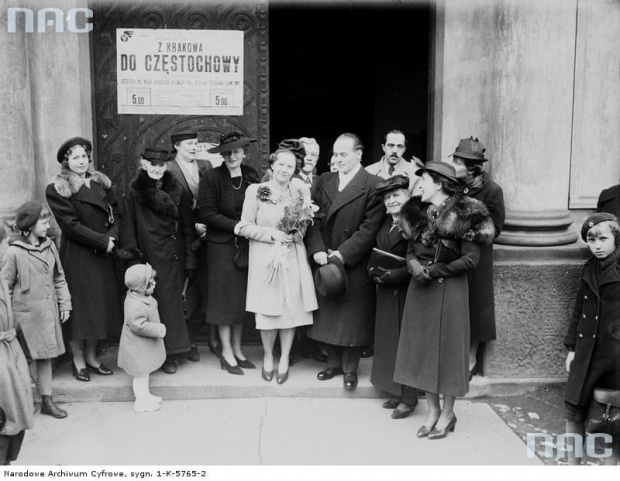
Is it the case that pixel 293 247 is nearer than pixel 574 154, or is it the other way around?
pixel 293 247

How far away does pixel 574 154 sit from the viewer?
21.6 ft

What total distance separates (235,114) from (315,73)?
4953mm

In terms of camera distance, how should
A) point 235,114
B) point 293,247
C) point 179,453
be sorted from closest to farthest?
1. point 179,453
2. point 293,247
3. point 235,114

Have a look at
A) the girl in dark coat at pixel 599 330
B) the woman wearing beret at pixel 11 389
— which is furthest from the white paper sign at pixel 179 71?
the girl in dark coat at pixel 599 330

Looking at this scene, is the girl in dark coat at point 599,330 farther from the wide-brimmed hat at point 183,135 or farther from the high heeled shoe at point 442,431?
the wide-brimmed hat at point 183,135

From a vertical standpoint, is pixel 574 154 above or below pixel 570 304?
above

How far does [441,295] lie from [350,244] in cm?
91

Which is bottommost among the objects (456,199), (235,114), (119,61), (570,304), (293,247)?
(570,304)

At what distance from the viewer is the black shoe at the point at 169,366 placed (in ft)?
20.7

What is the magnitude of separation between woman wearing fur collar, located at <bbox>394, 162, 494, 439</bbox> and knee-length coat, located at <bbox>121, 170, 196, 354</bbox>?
73.4 inches

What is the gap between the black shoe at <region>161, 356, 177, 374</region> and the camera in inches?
248
